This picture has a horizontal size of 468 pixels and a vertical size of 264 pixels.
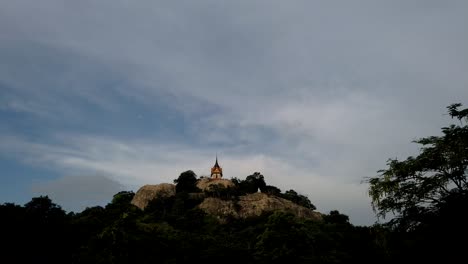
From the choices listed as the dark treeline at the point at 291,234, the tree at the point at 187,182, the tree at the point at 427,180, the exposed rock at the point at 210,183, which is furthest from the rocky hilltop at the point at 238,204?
the tree at the point at 427,180

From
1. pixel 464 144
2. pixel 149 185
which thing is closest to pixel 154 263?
pixel 464 144

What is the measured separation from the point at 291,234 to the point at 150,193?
351ft

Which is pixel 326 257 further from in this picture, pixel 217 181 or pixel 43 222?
pixel 217 181

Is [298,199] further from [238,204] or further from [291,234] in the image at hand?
[291,234]

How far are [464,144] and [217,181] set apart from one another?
5246 inches

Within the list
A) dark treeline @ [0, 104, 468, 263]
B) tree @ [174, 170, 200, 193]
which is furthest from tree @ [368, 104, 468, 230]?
tree @ [174, 170, 200, 193]

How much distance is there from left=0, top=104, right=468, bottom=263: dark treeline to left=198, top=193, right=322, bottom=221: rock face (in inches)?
2309

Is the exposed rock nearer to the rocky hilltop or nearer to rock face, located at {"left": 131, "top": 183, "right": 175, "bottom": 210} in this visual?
the rocky hilltop

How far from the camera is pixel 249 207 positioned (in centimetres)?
12362

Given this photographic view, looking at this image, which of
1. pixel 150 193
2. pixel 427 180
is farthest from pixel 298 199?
pixel 427 180

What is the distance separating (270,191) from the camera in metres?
145

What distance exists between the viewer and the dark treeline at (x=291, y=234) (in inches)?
498

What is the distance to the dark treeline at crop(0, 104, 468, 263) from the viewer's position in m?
12.6

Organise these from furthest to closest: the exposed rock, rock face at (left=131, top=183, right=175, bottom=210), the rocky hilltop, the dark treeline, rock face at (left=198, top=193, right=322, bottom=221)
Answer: the exposed rock
rock face at (left=131, top=183, right=175, bottom=210)
the rocky hilltop
rock face at (left=198, top=193, right=322, bottom=221)
the dark treeline
